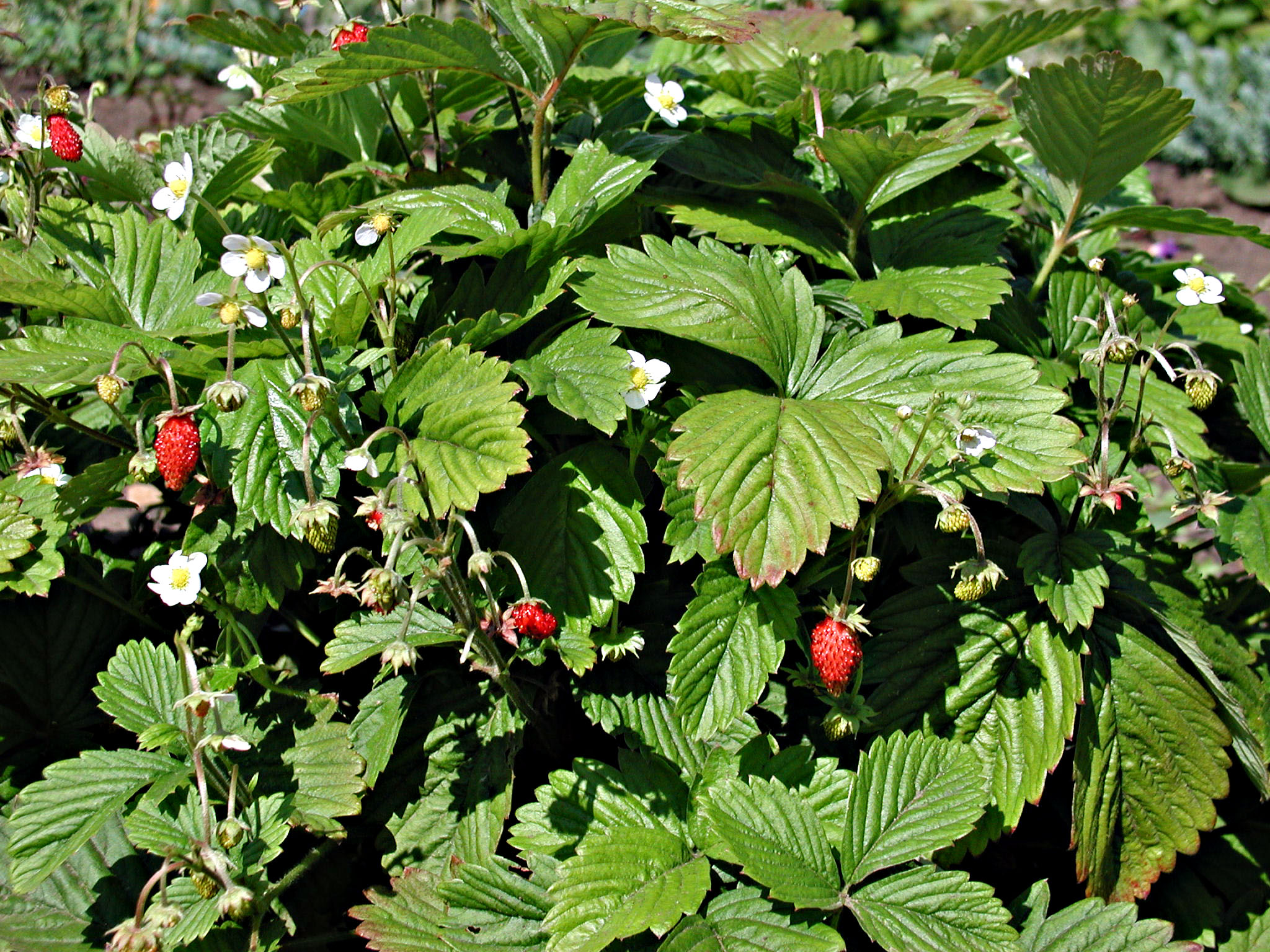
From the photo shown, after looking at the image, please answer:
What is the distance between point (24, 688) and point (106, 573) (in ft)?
0.86

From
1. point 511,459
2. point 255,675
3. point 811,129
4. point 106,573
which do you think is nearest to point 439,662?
point 255,675

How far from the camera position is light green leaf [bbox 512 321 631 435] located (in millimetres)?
1575

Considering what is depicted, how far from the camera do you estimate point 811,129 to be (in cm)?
211

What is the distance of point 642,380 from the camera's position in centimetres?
166

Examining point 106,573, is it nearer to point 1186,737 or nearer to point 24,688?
point 24,688

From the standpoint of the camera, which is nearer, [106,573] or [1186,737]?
[1186,737]

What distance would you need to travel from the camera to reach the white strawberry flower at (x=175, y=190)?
180 centimetres

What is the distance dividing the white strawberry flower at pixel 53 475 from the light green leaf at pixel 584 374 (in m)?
0.82

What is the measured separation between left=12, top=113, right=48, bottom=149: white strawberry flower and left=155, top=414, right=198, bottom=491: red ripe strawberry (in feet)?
2.47

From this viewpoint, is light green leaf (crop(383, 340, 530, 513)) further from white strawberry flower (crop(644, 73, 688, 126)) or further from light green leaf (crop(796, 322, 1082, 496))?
white strawberry flower (crop(644, 73, 688, 126))

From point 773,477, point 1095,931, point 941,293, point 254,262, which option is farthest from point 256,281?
point 1095,931

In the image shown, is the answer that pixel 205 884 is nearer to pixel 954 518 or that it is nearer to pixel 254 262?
pixel 254 262

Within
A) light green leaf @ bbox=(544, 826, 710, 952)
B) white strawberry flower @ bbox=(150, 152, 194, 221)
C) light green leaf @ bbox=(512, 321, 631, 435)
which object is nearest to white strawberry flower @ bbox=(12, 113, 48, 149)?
white strawberry flower @ bbox=(150, 152, 194, 221)

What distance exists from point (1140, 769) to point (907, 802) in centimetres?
52
